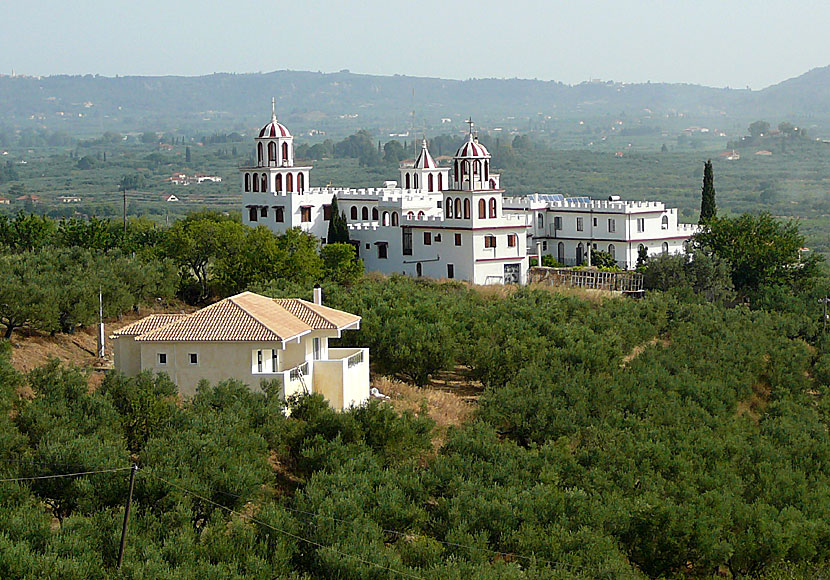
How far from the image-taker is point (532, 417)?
3488 cm

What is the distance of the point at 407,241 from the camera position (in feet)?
186

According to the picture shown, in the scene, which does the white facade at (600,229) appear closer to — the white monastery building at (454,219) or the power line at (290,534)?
the white monastery building at (454,219)

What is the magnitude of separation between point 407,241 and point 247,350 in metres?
25.5

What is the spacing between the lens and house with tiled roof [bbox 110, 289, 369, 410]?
31.8 meters

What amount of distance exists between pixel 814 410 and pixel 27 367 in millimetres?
22814

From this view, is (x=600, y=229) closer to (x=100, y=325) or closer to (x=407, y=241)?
(x=407, y=241)

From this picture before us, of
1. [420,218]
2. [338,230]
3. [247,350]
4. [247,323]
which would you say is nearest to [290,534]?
[247,350]

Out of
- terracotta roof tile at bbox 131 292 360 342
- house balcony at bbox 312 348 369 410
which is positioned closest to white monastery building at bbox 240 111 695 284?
terracotta roof tile at bbox 131 292 360 342

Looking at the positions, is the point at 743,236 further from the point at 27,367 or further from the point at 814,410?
the point at 27,367

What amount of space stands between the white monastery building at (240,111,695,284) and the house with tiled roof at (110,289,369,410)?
2109 cm

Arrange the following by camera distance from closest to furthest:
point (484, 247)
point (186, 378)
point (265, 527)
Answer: point (265, 527), point (186, 378), point (484, 247)

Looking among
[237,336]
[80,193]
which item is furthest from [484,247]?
[80,193]

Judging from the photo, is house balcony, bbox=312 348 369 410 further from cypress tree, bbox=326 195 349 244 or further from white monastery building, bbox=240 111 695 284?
cypress tree, bbox=326 195 349 244

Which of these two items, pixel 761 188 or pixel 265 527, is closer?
pixel 265 527
